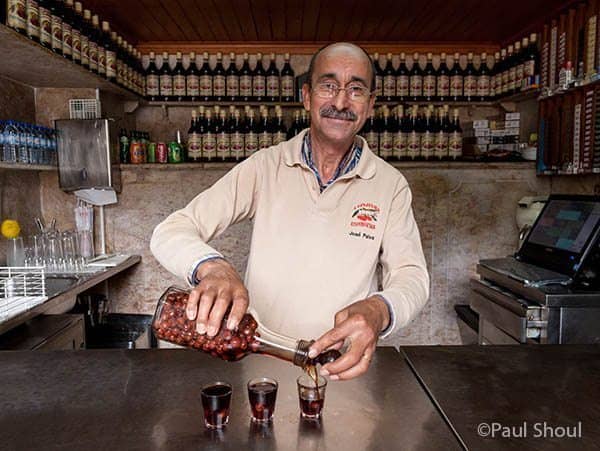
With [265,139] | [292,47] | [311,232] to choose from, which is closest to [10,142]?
[265,139]

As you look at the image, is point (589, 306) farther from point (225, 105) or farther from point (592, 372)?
point (225, 105)

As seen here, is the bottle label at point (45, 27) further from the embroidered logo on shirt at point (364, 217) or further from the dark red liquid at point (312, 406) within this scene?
the dark red liquid at point (312, 406)

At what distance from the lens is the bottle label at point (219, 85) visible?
11.9ft

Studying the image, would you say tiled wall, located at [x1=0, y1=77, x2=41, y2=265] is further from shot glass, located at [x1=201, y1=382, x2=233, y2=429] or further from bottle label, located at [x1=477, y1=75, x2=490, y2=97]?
bottle label, located at [x1=477, y1=75, x2=490, y2=97]

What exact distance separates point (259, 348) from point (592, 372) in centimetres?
80

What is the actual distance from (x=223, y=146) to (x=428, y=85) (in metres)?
1.51

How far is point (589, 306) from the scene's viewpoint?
2.13 m

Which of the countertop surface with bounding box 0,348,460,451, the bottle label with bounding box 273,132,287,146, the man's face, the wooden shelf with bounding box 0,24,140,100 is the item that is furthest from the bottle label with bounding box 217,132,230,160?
the countertop surface with bounding box 0,348,460,451

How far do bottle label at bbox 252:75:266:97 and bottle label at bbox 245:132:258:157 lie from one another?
11.4 inches

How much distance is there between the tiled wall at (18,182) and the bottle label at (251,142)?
1376 millimetres

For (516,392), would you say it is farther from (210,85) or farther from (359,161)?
(210,85)

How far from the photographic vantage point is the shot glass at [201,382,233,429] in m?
0.88

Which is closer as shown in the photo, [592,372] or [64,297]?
[592,372]

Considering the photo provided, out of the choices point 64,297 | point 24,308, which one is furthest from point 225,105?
point 24,308
